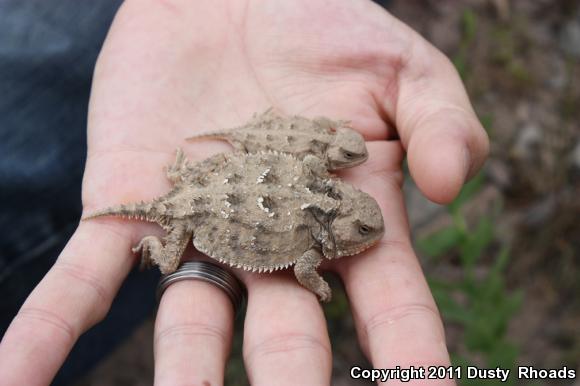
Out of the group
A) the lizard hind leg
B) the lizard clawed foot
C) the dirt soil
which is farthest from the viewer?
the dirt soil

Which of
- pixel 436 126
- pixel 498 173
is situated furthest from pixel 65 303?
pixel 498 173

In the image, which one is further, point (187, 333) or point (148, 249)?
point (148, 249)

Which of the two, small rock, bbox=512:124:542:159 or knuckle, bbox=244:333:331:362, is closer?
knuckle, bbox=244:333:331:362

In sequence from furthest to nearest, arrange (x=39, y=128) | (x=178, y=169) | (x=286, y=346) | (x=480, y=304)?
(x=480, y=304) → (x=39, y=128) → (x=178, y=169) → (x=286, y=346)

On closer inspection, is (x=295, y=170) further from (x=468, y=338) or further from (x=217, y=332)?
(x=468, y=338)

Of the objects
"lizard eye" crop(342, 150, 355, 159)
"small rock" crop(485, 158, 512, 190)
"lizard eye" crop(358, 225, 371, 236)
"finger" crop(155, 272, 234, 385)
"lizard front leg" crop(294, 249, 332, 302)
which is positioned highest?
"lizard eye" crop(342, 150, 355, 159)

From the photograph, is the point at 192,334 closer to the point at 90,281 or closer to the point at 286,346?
the point at 286,346

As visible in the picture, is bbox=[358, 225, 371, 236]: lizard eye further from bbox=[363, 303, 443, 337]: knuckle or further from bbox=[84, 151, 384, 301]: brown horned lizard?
bbox=[363, 303, 443, 337]: knuckle

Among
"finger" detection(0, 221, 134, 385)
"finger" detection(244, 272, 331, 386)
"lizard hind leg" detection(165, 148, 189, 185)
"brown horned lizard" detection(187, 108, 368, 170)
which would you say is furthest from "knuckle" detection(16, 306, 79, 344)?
"brown horned lizard" detection(187, 108, 368, 170)
